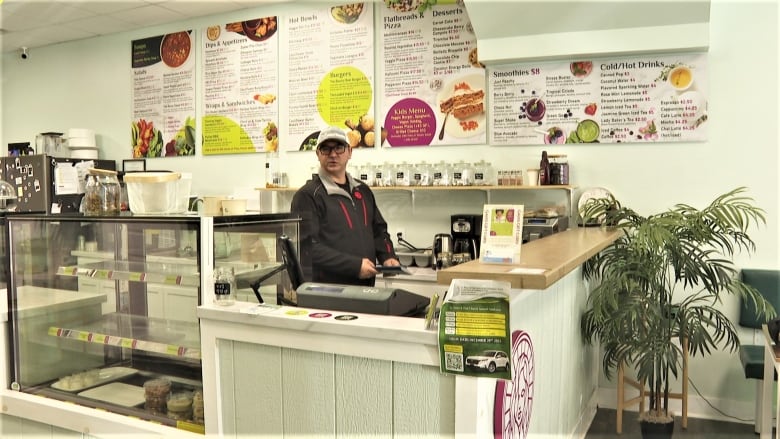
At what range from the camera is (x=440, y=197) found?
4625 mm

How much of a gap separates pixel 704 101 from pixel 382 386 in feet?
10.7

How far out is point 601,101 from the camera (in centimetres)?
413

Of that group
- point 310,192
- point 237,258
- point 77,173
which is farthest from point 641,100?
point 77,173

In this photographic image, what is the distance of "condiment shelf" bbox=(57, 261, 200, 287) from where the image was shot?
218cm

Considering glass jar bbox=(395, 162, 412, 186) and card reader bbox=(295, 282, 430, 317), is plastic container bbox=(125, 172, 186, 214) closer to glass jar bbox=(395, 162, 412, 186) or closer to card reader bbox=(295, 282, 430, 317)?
card reader bbox=(295, 282, 430, 317)

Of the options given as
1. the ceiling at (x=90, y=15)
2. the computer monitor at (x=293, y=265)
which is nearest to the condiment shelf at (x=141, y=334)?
the computer monitor at (x=293, y=265)

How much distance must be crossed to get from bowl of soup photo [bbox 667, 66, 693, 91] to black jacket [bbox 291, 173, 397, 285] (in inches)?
85.9

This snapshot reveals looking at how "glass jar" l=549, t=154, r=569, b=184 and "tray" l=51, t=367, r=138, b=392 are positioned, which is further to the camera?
"glass jar" l=549, t=154, r=569, b=184

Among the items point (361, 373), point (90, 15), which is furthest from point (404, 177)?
point (90, 15)

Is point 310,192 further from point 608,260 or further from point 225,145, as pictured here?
point 225,145

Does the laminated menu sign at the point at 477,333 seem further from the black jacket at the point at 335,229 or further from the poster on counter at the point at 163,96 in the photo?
the poster on counter at the point at 163,96

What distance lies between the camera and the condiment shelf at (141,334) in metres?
2.25

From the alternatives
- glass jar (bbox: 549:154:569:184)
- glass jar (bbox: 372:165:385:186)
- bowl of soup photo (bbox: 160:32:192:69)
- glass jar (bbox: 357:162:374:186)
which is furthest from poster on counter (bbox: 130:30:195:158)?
glass jar (bbox: 549:154:569:184)

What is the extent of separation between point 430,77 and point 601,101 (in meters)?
1.29
